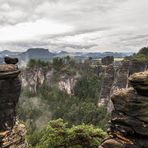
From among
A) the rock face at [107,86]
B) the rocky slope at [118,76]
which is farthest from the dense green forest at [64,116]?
the rocky slope at [118,76]

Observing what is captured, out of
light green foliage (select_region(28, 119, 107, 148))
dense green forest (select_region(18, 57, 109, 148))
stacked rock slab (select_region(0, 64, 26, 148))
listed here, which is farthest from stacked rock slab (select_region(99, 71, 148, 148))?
dense green forest (select_region(18, 57, 109, 148))

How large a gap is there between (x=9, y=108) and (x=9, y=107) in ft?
0.35

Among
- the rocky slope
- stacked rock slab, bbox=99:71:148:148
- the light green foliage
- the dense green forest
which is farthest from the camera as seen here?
the rocky slope

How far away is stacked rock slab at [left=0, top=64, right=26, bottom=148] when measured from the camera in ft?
113

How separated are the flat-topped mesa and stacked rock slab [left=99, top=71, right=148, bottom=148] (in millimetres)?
12853

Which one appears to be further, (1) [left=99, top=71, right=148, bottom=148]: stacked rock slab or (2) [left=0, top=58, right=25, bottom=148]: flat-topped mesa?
(2) [left=0, top=58, right=25, bottom=148]: flat-topped mesa

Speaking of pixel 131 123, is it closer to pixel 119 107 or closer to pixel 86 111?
pixel 119 107

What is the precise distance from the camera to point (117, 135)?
2503 centimetres

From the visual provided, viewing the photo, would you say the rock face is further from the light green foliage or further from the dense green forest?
the light green foliage

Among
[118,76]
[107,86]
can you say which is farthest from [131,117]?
[107,86]

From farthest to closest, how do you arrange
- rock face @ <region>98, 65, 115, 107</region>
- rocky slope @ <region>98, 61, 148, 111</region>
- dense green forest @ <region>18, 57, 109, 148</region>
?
rock face @ <region>98, 65, 115, 107</region>, rocky slope @ <region>98, 61, 148, 111</region>, dense green forest @ <region>18, 57, 109, 148</region>

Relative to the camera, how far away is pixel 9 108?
35.4 metres

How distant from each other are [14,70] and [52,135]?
1335 centimetres

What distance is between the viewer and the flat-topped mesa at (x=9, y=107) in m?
34.4
